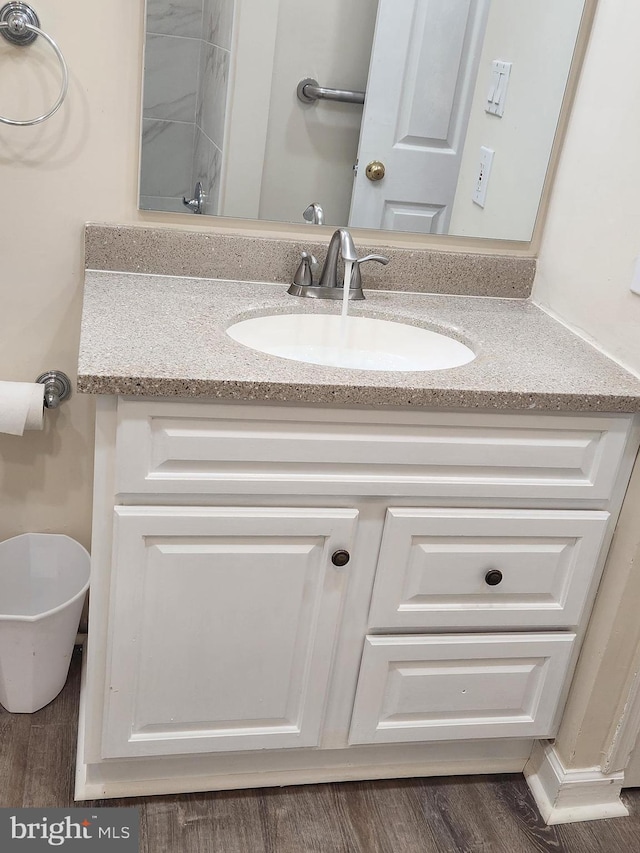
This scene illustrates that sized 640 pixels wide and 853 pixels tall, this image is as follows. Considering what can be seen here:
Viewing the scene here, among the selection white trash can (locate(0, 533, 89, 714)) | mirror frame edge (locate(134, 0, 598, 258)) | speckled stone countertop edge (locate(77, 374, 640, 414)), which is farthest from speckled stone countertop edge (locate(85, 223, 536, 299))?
white trash can (locate(0, 533, 89, 714))

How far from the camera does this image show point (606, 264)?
1571mm

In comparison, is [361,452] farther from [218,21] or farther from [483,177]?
[218,21]

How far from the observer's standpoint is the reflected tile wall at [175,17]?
1.52m

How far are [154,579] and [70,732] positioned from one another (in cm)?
55

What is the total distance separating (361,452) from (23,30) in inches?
35.9

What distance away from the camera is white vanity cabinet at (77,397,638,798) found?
133 cm

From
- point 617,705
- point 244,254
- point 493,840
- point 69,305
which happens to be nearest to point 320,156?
point 244,254

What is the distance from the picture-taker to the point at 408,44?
64.4 inches

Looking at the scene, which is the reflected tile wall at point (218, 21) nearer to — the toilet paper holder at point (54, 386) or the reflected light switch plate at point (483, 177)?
the reflected light switch plate at point (483, 177)

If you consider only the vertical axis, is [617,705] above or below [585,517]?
below

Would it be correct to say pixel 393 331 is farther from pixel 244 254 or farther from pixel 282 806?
pixel 282 806

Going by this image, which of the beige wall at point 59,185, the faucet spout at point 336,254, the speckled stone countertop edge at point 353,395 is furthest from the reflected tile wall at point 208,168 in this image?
the speckled stone countertop edge at point 353,395

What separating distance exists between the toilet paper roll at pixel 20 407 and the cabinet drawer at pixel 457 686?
727 millimetres
